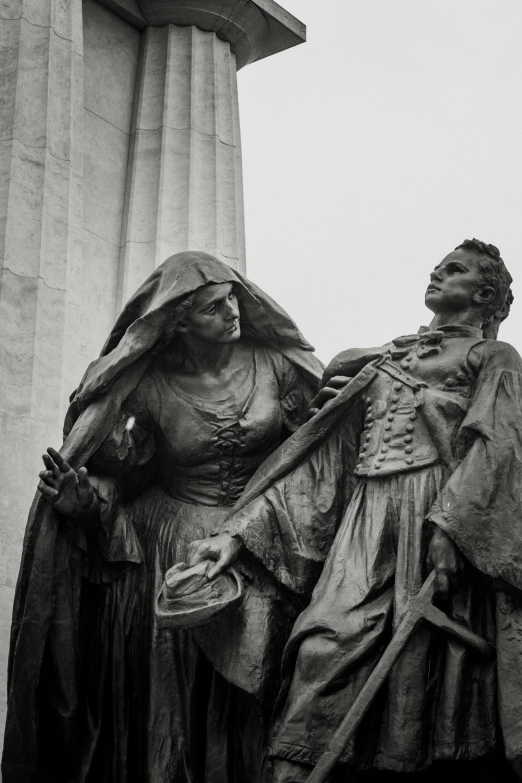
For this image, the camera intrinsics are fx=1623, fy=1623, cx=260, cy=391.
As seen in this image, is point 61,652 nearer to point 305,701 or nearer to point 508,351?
point 305,701

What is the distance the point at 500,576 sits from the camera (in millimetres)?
6676

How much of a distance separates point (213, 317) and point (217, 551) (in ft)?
4.25

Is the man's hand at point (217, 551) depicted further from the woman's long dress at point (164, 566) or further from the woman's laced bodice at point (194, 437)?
the woman's laced bodice at point (194, 437)

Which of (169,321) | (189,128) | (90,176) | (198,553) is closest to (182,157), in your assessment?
(189,128)

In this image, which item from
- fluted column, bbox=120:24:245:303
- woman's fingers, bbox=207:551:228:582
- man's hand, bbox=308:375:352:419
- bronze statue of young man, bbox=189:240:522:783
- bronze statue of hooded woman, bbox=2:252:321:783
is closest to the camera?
bronze statue of young man, bbox=189:240:522:783

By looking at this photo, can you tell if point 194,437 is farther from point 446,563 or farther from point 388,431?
point 446,563

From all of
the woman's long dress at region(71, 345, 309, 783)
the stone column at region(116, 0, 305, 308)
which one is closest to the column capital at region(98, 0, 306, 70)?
the stone column at region(116, 0, 305, 308)

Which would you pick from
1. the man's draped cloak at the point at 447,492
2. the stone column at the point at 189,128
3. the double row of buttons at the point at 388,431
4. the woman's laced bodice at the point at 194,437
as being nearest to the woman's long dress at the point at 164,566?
the woman's laced bodice at the point at 194,437

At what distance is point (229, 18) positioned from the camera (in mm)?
11133

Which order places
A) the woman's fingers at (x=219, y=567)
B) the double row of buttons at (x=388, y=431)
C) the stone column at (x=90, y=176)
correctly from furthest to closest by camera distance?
the stone column at (x=90, y=176), the double row of buttons at (x=388, y=431), the woman's fingers at (x=219, y=567)

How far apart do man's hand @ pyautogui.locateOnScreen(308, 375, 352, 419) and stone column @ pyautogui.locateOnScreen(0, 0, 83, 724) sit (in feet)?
6.64

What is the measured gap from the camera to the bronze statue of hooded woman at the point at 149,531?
749cm

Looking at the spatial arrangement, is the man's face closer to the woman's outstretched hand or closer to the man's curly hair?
the man's curly hair

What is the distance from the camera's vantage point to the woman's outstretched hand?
7555mm
